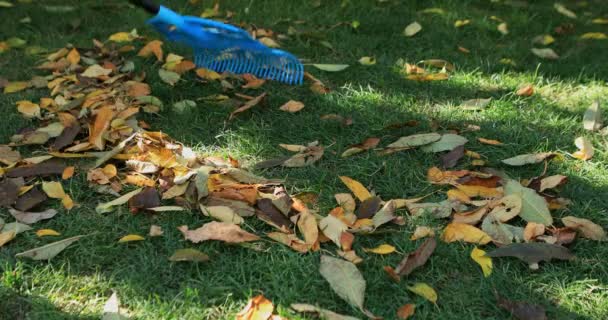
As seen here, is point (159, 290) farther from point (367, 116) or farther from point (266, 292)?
point (367, 116)

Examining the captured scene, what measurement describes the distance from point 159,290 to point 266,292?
314 mm

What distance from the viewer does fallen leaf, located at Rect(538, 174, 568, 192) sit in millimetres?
2285

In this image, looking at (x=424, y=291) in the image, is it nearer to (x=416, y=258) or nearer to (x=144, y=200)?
(x=416, y=258)

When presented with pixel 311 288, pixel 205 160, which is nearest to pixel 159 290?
pixel 311 288

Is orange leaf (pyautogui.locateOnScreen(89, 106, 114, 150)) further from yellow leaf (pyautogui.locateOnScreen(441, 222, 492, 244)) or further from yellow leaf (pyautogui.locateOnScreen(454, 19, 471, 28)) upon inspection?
yellow leaf (pyautogui.locateOnScreen(454, 19, 471, 28))

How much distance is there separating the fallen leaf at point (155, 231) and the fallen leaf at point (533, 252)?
1045mm

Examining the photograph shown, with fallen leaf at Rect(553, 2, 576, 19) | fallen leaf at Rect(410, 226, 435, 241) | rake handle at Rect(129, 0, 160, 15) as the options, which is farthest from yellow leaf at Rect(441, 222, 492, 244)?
fallen leaf at Rect(553, 2, 576, 19)

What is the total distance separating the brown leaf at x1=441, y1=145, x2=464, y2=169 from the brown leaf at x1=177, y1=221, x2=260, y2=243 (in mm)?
874

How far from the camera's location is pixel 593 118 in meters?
2.82

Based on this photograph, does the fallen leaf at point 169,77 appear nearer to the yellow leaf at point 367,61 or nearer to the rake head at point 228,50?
the rake head at point 228,50

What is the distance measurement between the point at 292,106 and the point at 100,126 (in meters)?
0.86

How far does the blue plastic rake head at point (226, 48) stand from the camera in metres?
3.18

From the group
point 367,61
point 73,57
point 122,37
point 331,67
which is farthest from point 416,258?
point 122,37

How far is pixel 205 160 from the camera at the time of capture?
2.44 meters
